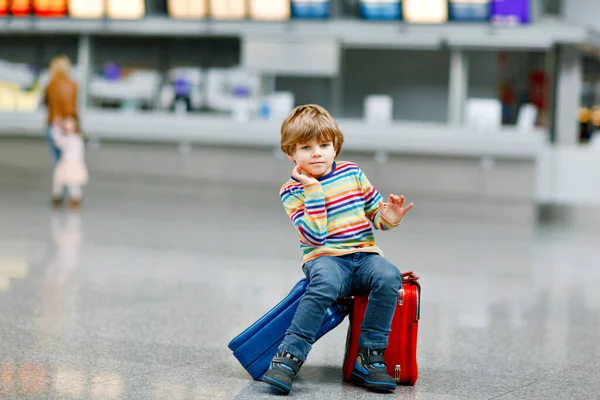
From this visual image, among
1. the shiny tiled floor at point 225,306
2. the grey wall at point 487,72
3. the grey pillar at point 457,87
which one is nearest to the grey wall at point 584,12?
the grey wall at point 487,72

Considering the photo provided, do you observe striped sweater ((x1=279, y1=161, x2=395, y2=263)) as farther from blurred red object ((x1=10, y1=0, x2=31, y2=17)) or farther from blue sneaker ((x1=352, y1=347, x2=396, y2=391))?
blurred red object ((x1=10, y1=0, x2=31, y2=17))

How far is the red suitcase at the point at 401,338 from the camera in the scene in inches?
127

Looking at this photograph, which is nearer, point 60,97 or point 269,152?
point 60,97

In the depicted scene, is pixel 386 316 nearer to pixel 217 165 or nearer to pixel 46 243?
pixel 46 243

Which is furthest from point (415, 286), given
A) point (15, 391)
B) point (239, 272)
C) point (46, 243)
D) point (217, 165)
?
point (217, 165)

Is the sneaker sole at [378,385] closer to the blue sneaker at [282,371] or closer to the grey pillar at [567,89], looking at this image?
the blue sneaker at [282,371]

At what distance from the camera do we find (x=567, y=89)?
51.4 ft

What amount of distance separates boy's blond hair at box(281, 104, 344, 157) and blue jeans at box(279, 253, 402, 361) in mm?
445

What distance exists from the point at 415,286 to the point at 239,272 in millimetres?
2927

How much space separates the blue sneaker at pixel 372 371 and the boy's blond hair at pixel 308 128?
0.79 m

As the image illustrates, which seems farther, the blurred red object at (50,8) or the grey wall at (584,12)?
the grey wall at (584,12)

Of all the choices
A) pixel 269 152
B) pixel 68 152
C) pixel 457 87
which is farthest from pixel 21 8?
pixel 457 87

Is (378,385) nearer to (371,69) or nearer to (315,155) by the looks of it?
(315,155)

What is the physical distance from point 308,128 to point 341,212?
34 centimetres
